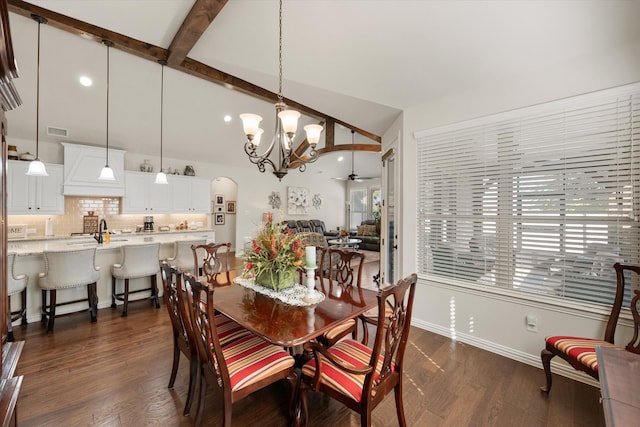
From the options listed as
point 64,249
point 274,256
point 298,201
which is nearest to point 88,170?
point 64,249

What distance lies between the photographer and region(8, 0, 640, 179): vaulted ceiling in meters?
2.10

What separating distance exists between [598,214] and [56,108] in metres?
7.33

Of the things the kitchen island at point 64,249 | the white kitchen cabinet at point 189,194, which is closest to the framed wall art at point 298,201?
the white kitchen cabinet at point 189,194

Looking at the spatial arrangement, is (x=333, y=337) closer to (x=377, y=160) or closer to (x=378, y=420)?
(x=378, y=420)

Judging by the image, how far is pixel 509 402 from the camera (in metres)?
2.00

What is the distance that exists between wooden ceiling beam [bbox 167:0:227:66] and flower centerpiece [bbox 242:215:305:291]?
2155mm

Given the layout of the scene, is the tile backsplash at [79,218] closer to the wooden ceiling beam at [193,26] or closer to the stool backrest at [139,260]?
the stool backrest at [139,260]

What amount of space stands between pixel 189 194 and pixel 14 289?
156 inches

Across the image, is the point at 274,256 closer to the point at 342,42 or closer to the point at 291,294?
the point at 291,294

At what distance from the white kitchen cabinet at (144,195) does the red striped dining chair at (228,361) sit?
533 cm

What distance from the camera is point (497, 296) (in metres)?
2.68

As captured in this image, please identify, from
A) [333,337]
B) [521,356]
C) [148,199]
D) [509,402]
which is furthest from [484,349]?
[148,199]

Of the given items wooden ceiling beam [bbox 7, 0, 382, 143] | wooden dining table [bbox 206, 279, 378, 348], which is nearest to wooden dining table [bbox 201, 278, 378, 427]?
wooden dining table [bbox 206, 279, 378, 348]

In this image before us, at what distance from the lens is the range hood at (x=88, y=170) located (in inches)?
194
